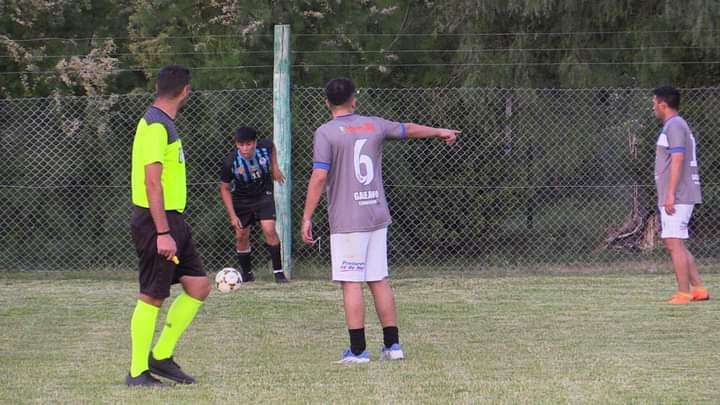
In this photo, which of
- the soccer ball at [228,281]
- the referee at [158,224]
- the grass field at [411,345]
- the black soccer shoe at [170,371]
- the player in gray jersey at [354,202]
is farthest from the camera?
the soccer ball at [228,281]

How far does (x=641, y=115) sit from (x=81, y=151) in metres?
6.29

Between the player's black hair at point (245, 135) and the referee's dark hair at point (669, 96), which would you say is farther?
the player's black hair at point (245, 135)

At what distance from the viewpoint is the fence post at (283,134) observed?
12.4 m

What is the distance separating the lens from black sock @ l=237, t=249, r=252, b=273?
12.2 m

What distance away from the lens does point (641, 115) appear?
1289 cm

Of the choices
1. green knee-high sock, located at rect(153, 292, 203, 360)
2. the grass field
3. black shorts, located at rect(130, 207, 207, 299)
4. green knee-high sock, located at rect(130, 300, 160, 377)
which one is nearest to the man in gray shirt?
the grass field

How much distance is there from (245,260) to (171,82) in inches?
→ 233

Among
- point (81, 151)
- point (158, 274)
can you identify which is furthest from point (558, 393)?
point (81, 151)

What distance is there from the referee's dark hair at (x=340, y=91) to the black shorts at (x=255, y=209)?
196 inches

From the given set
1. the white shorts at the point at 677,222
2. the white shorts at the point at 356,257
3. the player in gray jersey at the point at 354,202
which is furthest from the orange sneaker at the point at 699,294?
the white shorts at the point at 356,257

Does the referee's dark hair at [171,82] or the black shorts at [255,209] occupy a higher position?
the referee's dark hair at [171,82]

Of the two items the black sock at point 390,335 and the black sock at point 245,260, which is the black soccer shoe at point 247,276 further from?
the black sock at point 390,335

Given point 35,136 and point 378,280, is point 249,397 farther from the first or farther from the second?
point 35,136

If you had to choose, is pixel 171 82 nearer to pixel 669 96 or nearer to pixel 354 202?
pixel 354 202
